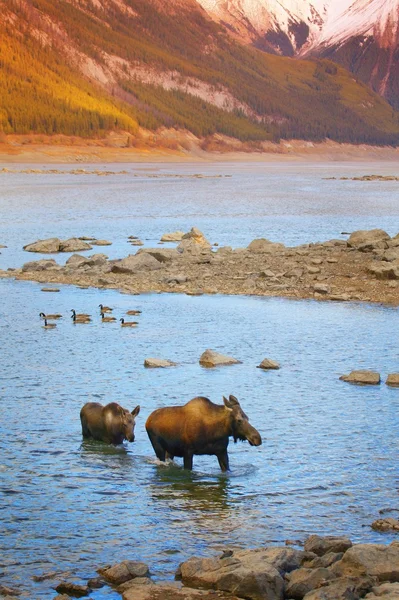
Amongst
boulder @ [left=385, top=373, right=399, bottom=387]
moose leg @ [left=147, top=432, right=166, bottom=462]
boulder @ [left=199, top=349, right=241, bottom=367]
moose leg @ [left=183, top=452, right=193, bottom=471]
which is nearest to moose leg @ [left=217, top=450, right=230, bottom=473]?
moose leg @ [left=183, top=452, right=193, bottom=471]

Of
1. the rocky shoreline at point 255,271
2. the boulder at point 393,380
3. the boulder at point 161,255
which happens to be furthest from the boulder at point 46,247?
the boulder at point 393,380

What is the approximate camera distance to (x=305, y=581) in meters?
8.06

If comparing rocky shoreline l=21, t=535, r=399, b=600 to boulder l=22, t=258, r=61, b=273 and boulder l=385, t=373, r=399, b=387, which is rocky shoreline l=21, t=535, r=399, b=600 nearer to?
boulder l=385, t=373, r=399, b=387

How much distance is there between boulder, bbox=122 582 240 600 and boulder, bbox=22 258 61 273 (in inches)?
929

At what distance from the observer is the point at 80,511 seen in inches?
420

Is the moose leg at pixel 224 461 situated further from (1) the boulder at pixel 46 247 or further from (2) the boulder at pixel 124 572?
(1) the boulder at pixel 46 247

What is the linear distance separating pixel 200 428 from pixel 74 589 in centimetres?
323

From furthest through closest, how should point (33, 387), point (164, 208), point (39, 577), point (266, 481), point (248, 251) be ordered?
point (164, 208), point (248, 251), point (33, 387), point (266, 481), point (39, 577)

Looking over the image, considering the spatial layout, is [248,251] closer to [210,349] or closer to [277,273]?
[277,273]

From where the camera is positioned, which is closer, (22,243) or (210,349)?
(210,349)

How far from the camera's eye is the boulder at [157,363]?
699 inches

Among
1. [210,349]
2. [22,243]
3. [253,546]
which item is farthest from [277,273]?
[253,546]

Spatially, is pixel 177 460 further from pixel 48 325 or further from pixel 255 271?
pixel 255 271

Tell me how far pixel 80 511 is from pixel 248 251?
24.6m
